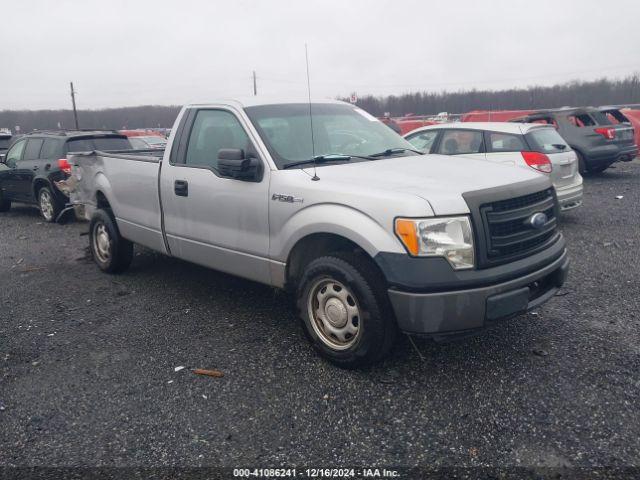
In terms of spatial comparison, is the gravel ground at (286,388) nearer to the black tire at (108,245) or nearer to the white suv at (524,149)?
the black tire at (108,245)

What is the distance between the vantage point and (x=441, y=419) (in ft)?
10.4

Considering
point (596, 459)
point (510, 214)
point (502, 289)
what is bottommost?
point (596, 459)

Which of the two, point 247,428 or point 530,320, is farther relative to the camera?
point 530,320

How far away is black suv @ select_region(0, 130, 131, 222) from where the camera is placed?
32.3 feet

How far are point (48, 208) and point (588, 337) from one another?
9.59 m

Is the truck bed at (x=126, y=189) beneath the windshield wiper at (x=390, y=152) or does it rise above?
beneath

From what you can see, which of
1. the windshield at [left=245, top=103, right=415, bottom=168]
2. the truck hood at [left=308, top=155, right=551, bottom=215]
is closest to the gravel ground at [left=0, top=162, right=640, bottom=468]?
the truck hood at [left=308, top=155, right=551, bottom=215]

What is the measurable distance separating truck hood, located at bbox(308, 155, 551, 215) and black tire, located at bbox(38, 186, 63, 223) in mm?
7702

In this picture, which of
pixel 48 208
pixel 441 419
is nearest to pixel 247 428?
pixel 441 419

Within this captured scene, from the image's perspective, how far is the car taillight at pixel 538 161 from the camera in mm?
7797

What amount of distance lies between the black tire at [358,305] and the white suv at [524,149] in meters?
5.10

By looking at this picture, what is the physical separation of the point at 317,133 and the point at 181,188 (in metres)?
1.34

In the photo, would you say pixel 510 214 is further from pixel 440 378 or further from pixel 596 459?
pixel 596 459

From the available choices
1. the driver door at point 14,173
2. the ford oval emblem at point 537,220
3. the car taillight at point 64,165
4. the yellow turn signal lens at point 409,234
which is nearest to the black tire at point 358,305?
the yellow turn signal lens at point 409,234
